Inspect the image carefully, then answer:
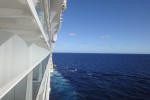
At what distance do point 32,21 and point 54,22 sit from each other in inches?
761

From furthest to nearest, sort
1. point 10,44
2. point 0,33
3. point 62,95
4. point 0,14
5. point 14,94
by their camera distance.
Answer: point 62,95 < point 14,94 < point 10,44 < point 0,33 < point 0,14

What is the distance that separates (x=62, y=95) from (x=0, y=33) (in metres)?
31.8

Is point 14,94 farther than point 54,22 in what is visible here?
No

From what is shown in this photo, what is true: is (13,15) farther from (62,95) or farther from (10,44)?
(62,95)

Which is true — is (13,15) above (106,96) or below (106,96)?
above

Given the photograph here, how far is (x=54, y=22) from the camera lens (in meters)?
22.3

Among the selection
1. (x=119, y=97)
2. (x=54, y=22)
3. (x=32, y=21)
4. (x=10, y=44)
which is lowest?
(x=119, y=97)

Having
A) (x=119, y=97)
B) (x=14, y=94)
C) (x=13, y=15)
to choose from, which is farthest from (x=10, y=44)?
(x=119, y=97)

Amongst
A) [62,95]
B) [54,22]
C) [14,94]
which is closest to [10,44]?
[14,94]

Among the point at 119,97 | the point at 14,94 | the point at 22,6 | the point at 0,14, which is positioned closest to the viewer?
the point at 22,6

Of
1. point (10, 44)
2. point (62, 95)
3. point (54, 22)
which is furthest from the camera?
point (62, 95)

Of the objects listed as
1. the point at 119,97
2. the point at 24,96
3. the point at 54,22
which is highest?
the point at 54,22

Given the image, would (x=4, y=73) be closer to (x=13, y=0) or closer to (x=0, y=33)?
(x=0, y=33)

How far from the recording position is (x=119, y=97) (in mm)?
38531
